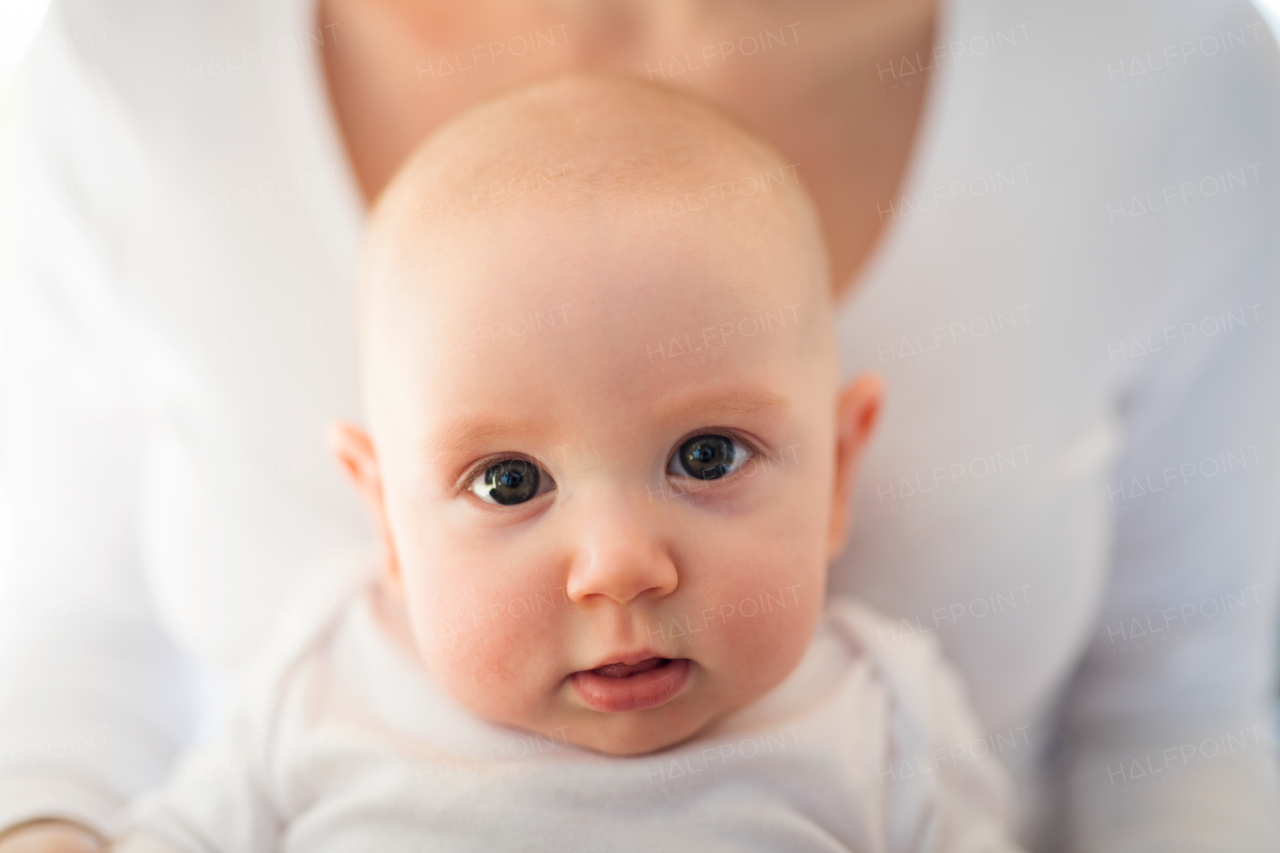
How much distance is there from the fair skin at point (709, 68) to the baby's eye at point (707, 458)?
42 centimetres

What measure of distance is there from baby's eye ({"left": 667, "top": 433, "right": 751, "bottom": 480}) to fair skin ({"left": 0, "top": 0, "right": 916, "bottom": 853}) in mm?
421

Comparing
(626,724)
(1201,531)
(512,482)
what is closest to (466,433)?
(512,482)

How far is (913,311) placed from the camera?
1072 millimetres

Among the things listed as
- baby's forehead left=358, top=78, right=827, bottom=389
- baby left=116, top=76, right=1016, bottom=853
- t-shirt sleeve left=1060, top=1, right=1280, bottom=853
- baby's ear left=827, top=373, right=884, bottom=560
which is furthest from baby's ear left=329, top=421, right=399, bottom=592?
t-shirt sleeve left=1060, top=1, right=1280, bottom=853

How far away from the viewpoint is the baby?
74 centimetres

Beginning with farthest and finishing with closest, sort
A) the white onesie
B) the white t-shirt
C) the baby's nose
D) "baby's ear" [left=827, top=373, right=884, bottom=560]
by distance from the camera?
1. the white t-shirt
2. "baby's ear" [left=827, top=373, right=884, bottom=560]
3. the white onesie
4. the baby's nose

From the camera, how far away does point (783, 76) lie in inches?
46.8

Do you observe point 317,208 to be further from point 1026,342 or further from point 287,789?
point 1026,342

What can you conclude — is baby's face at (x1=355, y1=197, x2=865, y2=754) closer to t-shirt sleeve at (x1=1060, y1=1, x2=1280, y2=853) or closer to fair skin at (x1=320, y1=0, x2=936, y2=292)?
fair skin at (x1=320, y1=0, x2=936, y2=292)

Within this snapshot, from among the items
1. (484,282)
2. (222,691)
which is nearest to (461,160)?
(484,282)

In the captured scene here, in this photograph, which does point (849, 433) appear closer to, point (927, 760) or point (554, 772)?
point (927, 760)

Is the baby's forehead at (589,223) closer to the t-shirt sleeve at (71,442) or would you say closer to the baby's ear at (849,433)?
the baby's ear at (849,433)

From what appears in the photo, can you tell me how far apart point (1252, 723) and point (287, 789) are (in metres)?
1.17

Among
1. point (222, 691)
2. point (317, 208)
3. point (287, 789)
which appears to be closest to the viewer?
point (287, 789)
